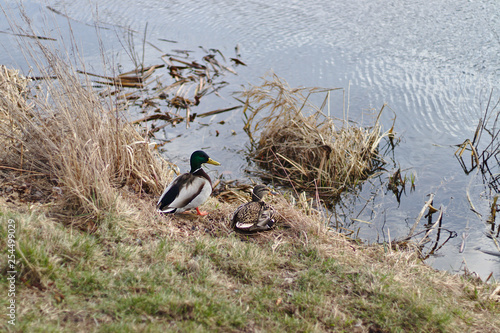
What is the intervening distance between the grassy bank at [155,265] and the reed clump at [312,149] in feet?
5.36

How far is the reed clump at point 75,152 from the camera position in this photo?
446cm

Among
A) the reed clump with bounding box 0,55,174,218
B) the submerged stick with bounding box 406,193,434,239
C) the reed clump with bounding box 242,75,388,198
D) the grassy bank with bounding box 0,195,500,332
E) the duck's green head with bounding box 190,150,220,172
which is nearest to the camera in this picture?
the grassy bank with bounding box 0,195,500,332

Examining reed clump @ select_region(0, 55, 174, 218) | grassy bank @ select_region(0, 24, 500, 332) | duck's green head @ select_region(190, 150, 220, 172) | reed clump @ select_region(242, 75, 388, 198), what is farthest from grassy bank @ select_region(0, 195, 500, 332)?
reed clump @ select_region(242, 75, 388, 198)

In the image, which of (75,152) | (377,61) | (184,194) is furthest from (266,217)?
(377,61)

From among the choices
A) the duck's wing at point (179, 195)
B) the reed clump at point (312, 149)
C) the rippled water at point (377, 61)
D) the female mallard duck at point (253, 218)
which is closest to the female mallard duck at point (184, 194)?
the duck's wing at point (179, 195)

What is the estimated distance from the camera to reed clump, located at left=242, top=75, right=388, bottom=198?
22.9 ft

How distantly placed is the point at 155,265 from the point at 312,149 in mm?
3772

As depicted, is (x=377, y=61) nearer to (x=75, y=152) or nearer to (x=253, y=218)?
(x=253, y=218)

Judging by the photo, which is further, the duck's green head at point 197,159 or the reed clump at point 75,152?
the duck's green head at point 197,159

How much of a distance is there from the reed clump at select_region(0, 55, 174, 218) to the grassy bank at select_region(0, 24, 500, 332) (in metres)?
0.02

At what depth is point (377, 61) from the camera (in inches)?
368

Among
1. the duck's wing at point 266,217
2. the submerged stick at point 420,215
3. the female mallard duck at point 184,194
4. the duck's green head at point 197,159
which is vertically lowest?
the submerged stick at point 420,215

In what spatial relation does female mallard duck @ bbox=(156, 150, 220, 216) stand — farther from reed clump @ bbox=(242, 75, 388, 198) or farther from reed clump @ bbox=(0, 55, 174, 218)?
reed clump @ bbox=(242, 75, 388, 198)

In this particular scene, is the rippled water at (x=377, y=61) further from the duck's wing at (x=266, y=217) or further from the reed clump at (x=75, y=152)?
the duck's wing at (x=266, y=217)
